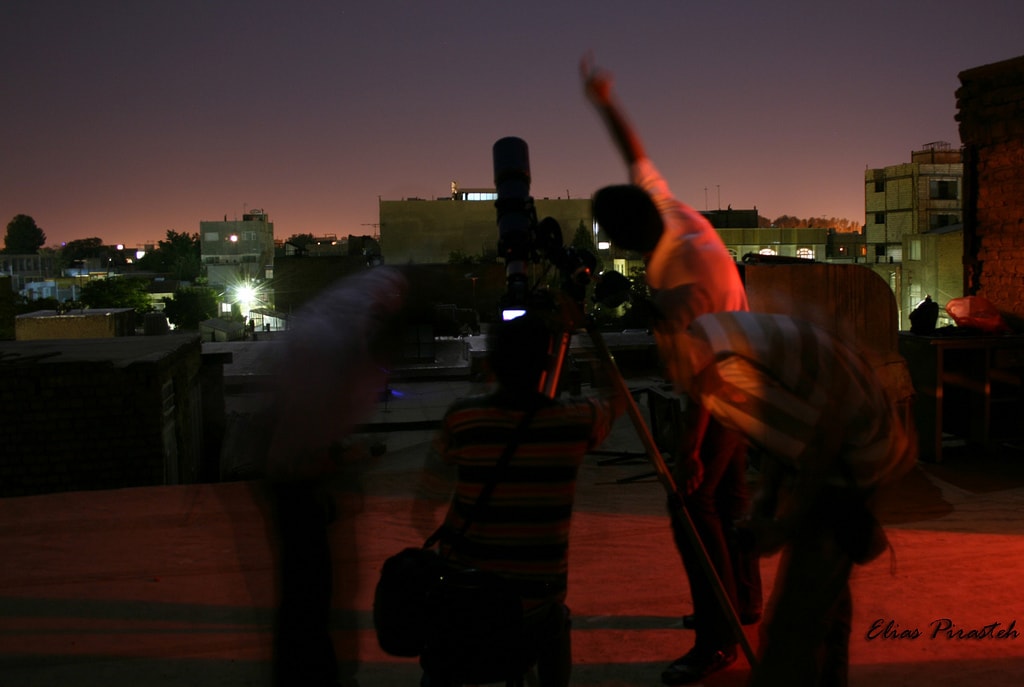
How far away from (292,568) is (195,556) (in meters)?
2.68

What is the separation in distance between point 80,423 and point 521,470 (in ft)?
22.1

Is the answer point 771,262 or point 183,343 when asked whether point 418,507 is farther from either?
point 183,343

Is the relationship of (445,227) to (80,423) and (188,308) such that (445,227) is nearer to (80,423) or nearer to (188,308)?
(188,308)

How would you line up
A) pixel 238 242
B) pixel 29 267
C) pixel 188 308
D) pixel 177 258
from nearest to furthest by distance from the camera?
1. pixel 188 308
2. pixel 238 242
3. pixel 29 267
4. pixel 177 258

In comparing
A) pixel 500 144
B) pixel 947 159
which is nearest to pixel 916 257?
pixel 947 159

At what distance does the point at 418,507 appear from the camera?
106 inches

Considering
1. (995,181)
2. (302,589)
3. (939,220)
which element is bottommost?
(302,589)

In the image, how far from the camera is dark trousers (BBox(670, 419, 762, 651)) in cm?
327

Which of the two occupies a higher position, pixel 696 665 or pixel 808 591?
pixel 808 591

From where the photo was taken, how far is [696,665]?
10.8 ft

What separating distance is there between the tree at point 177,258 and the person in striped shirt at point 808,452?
89.6 metres

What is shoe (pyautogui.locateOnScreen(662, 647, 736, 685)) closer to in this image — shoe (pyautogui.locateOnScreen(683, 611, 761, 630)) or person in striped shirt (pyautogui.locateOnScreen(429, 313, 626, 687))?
shoe (pyautogui.locateOnScreen(683, 611, 761, 630))

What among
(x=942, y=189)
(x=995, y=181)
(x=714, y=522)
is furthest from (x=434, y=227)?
(x=714, y=522)

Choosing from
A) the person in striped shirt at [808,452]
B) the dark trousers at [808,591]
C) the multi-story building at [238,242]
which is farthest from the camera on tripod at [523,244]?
the multi-story building at [238,242]
